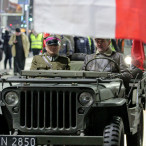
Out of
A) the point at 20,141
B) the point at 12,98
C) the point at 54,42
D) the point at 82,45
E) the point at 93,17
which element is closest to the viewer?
the point at 93,17

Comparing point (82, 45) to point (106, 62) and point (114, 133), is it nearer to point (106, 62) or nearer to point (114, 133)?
point (106, 62)

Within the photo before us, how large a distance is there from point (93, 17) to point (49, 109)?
1736 millimetres

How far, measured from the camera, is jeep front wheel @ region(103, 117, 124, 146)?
693cm

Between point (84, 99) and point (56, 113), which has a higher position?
point (84, 99)

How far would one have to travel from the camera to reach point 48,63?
371 inches

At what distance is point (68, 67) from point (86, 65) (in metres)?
0.71

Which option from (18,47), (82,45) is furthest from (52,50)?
(18,47)

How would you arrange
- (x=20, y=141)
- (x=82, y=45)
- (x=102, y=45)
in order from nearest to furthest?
(x=20, y=141)
(x=102, y=45)
(x=82, y=45)

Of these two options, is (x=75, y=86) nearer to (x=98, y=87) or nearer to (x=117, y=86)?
(x=98, y=87)

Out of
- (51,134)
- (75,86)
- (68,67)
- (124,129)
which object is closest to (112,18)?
(75,86)

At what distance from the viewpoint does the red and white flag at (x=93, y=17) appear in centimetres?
563

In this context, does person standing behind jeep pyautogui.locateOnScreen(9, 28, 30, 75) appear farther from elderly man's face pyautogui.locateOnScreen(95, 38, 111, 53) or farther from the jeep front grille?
the jeep front grille

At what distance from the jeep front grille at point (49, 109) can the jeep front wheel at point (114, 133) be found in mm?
384

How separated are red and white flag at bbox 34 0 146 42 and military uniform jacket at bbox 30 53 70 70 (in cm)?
358
